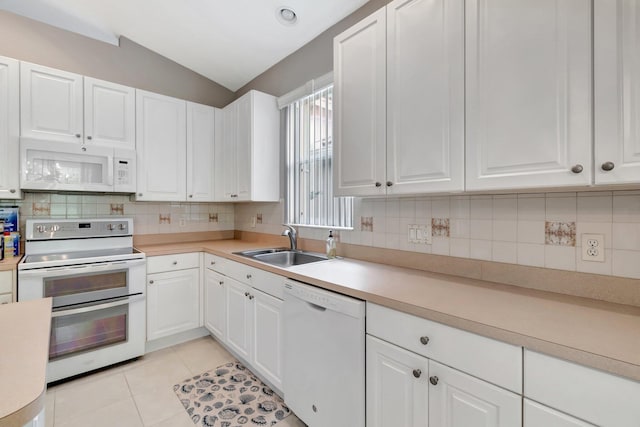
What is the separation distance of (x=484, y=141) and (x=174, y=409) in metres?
2.23

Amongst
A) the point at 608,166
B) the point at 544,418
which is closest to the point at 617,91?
the point at 608,166

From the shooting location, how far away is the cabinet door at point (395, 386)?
1080 millimetres

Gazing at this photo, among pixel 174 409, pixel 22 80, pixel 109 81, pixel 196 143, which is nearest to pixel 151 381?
pixel 174 409

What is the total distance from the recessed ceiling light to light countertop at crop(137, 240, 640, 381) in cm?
187

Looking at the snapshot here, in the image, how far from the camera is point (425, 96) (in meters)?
1.38

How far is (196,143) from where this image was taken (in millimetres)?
2945

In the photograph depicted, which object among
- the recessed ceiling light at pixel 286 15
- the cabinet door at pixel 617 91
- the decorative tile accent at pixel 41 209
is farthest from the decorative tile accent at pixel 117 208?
the cabinet door at pixel 617 91

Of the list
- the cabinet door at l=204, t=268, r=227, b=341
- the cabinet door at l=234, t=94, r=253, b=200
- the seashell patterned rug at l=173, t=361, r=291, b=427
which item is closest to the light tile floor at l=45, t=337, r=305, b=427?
the seashell patterned rug at l=173, t=361, r=291, b=427

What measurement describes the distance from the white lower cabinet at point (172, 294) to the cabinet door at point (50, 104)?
118 centimetres

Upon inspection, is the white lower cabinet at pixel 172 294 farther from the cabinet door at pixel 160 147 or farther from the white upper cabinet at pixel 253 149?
the white upper cabinet at pixel 253 149

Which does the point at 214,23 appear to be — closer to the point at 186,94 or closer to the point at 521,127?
the point at 186,94

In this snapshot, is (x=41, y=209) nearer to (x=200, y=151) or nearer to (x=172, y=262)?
(x=172, y=262)

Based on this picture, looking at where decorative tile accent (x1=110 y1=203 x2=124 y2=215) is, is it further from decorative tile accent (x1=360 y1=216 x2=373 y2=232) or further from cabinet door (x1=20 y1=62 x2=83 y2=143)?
decorative tile accent (x1=360 y1=216 x2=373 y2=232)

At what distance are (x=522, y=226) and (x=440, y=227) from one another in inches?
15.2
